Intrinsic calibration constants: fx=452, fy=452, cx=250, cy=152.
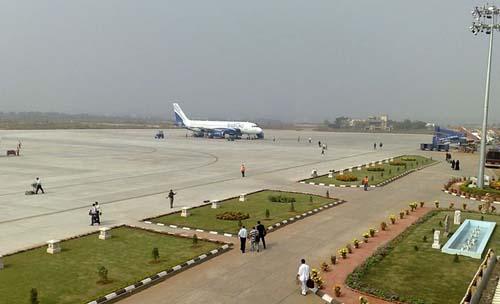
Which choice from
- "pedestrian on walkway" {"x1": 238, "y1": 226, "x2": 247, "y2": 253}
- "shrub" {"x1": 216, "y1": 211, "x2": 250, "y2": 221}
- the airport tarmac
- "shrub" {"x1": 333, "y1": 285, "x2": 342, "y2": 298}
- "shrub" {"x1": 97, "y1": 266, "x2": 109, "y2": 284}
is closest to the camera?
"shrub" {"x1": 333, "y1": 285, "x2": 342, "y2": 298}

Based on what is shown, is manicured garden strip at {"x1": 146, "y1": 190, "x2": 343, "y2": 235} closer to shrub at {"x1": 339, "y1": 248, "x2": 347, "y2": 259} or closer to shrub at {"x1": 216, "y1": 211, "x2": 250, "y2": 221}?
shrub at {"x1": 216, "y1": 211, "x2": 250, "y2": 221}

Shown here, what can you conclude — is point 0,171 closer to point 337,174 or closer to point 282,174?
point 282,174

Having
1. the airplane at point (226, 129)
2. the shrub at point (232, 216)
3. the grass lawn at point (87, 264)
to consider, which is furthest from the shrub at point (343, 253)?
the airplane at point (226, 129)

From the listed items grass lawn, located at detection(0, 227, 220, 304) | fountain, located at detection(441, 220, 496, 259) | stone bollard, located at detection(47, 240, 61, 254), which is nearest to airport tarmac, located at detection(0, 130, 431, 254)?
stone bollard, located at detection(47, 240, 61, 254)

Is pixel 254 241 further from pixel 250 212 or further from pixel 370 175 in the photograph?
pixel 370 175

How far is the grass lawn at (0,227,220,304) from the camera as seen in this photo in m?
16.2

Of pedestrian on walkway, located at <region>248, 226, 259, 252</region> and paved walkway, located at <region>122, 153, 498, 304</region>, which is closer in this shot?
paved walkway, located at <region>122, 153, 498, 304</region>

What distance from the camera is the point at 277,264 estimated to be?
65.7 ft

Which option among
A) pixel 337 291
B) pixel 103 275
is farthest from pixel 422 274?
pixel 103 275

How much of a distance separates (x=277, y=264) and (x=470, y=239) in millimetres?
11723

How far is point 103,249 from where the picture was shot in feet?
70.2

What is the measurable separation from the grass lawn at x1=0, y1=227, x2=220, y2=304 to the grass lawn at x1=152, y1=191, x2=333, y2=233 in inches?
130

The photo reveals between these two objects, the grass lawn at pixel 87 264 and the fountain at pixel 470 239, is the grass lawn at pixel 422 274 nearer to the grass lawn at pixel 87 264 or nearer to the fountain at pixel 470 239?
the fountain at pixel 470 239

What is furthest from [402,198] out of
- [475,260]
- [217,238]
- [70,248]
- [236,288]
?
[70,248]
